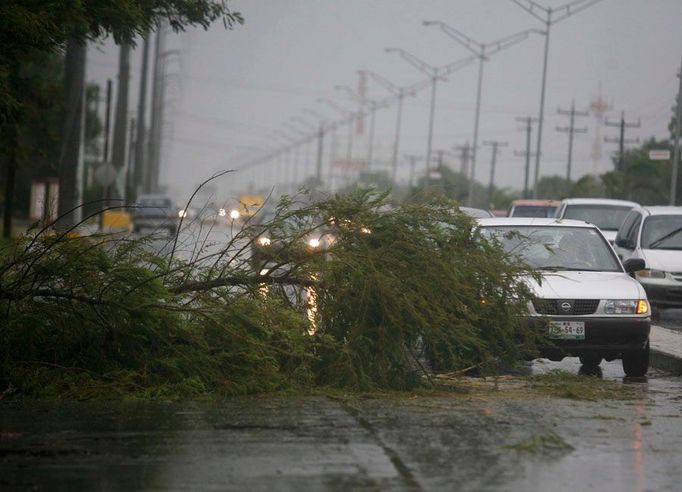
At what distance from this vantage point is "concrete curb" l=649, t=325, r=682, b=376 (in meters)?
13.4

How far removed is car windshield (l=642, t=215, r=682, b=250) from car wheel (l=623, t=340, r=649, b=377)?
9.52 meters

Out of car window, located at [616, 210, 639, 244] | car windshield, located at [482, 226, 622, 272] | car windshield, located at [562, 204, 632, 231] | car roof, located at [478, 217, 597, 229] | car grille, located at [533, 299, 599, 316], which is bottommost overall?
car grille, located at [533, 299, 599, 316]

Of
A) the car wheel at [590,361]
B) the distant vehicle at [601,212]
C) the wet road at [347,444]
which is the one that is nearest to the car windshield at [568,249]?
the car wheel at [590,361]

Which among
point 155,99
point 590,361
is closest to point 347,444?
point 590,361

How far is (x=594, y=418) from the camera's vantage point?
30.5 feet

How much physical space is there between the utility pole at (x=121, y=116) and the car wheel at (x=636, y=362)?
35.1 meters

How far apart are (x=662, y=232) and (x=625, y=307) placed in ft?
33.9

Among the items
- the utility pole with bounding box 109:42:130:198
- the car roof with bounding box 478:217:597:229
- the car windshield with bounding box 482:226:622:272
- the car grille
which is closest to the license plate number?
the car grille

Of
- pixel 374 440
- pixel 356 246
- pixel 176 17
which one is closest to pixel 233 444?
pixel 374 440

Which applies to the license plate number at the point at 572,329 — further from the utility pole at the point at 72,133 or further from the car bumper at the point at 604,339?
the utility pole at the point at 72,133

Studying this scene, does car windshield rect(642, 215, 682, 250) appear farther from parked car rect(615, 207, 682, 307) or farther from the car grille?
the car grille

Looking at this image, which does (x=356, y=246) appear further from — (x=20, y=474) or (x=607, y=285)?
(x=20, y=474)

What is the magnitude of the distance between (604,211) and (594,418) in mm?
19601

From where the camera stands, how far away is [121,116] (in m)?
50.1
